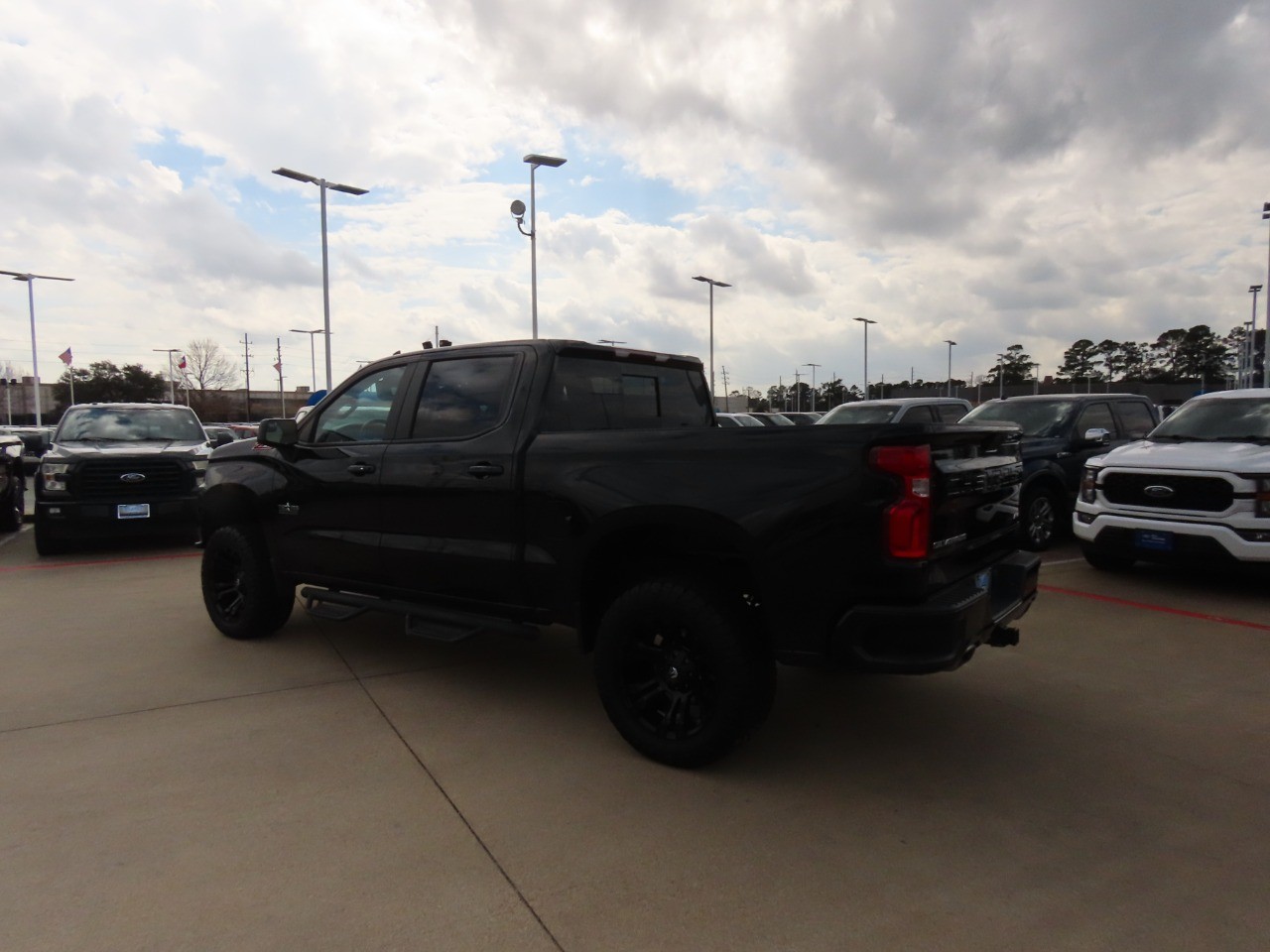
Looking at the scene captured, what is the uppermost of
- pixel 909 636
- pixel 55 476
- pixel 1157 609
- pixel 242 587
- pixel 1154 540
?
pixel 55 476

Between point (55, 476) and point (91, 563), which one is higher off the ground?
point (55, 476)

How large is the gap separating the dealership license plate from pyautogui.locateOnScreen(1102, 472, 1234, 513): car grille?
0.25 metres

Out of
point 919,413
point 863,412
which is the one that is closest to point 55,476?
point 863,412

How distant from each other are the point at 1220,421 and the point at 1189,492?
1309mm

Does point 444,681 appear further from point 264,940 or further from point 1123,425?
point 1123,425

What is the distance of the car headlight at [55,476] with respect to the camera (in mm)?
9141

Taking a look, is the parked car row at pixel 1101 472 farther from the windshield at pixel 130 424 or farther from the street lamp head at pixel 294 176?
the street lamp head at pixel 294 176

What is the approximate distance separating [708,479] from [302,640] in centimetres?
361

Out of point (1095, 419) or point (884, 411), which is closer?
point (1095, 419)

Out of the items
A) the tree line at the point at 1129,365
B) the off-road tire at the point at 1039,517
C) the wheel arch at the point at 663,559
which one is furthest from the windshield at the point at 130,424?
the tree line at the point at 1129,365

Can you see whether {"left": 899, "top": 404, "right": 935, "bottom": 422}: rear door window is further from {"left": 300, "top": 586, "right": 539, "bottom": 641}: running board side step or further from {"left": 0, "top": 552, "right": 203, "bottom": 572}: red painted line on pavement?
{"left": 0, "top": 552, "right": 203, "bottom": 572}: red painted line on pavement

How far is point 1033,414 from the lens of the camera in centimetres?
Answer: 1014

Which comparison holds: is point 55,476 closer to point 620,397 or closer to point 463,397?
point 463,397

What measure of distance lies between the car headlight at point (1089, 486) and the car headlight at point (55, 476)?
10.3 m
